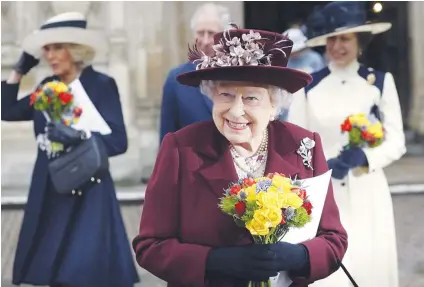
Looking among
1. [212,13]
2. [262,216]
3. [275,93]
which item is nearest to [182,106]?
[212,13]

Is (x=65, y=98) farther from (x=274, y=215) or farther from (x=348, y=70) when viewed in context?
(x=274, y=215)

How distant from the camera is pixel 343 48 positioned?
2.55 metres

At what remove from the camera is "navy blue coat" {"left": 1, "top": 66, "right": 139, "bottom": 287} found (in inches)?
109

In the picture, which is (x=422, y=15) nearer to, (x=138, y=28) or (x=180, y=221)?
(x=138, y=28)

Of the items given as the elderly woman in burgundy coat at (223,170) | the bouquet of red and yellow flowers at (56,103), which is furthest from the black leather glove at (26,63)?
the elderly woman in burgundy coat at (223,170)

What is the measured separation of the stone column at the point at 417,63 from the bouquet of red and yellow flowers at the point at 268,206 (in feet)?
5.59

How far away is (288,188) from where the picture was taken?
1.36m

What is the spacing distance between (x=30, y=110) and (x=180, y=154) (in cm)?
150

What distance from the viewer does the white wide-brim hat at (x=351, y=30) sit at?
2.51m

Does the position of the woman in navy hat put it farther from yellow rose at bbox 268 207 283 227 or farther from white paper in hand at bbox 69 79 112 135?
yellow rose at bbox 268 207 283 227

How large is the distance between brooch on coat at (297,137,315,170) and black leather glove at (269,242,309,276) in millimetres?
194

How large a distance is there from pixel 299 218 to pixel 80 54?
5.68ft

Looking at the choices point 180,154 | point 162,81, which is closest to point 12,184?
point 162,81

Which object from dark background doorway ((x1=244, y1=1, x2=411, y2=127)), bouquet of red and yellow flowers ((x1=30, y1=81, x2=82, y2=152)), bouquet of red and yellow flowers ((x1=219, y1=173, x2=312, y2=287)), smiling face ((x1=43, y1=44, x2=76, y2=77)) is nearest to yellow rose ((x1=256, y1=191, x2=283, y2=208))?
bouquet of red and yellow flowers ((x1=219, y1=173, x2=312, y2=287))
